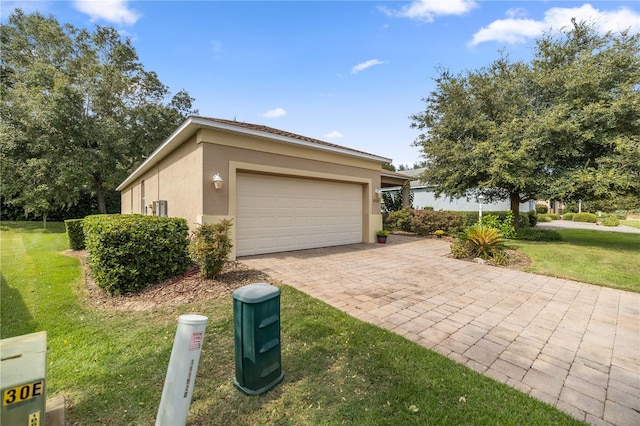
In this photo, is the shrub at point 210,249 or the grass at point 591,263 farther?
the grass at point 591,263

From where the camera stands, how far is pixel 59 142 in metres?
16.7

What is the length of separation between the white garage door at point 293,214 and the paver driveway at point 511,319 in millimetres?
1037

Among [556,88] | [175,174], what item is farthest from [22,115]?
[556,88]

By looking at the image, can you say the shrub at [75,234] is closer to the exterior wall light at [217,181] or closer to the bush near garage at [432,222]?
the exterior wall light at [217,181]

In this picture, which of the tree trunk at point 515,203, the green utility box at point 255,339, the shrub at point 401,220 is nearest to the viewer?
the green utility box at point 255,339

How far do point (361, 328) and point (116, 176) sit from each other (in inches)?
861

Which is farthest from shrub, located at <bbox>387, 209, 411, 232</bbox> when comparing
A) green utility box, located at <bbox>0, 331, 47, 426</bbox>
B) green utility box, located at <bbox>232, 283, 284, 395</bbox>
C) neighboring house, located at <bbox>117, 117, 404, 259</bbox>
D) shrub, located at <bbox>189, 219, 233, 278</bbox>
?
green utility box, located at <bbox>0, 331, 47, 426</bbox>

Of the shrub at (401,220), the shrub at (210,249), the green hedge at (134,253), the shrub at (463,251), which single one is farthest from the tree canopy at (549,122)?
the green hedge at (134,253)

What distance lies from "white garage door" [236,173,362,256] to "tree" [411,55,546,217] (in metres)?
4.77

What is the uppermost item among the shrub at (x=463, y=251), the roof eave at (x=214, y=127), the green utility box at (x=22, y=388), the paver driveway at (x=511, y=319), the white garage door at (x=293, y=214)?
the roof eave at (x=214, y=127)

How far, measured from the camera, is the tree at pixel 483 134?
10516 mm

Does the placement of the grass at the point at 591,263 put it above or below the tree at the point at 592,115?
below

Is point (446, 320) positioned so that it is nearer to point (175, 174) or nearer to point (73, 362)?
point (73, 362)

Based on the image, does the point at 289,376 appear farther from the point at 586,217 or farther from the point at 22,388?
the point at 586,217
